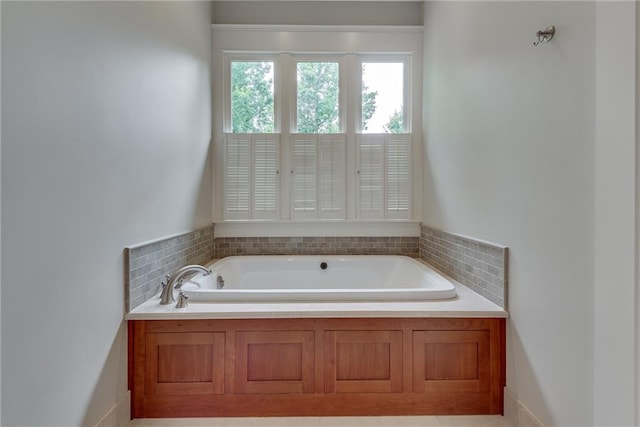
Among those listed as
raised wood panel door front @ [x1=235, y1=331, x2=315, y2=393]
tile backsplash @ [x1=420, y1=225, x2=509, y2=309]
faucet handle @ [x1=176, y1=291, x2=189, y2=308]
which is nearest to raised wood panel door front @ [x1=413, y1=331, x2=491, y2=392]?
tile backsplash @ [x1=420, y1=225, x2=509, y2=309]

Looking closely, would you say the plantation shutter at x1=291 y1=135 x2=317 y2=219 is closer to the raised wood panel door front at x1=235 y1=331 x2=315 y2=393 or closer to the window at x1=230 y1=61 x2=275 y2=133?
the window at x1=230 y1=61 x2=275 y2=133

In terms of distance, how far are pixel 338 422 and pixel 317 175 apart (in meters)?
1.89

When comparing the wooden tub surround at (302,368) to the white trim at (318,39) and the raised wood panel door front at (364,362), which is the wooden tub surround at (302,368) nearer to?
the raised wood panel door front at (364,362)

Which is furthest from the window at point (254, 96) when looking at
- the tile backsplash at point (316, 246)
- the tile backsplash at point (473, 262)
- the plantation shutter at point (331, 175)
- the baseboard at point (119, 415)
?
the baseboard at point (119, 415)

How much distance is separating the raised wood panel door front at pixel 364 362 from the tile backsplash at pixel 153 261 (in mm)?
1054

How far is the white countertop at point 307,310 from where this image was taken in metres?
1.63

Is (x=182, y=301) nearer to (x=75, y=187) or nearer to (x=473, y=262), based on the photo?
(x=75, y=187)

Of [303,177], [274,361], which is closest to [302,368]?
[274,361]

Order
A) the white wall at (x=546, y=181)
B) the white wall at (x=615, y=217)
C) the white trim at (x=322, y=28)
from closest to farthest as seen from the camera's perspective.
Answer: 1. the white wall at (x=615, y=217)
2. the white wall at (x=546, y=181)
3. the white trim at (x=322, y=28)

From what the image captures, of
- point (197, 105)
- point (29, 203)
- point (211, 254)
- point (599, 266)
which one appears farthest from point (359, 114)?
point (29, 203)

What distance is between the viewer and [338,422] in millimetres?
1626

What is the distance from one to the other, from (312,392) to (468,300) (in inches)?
38.3

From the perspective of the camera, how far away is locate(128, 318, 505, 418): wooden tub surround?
165cm

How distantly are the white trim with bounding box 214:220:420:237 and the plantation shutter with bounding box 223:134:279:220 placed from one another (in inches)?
3.9
